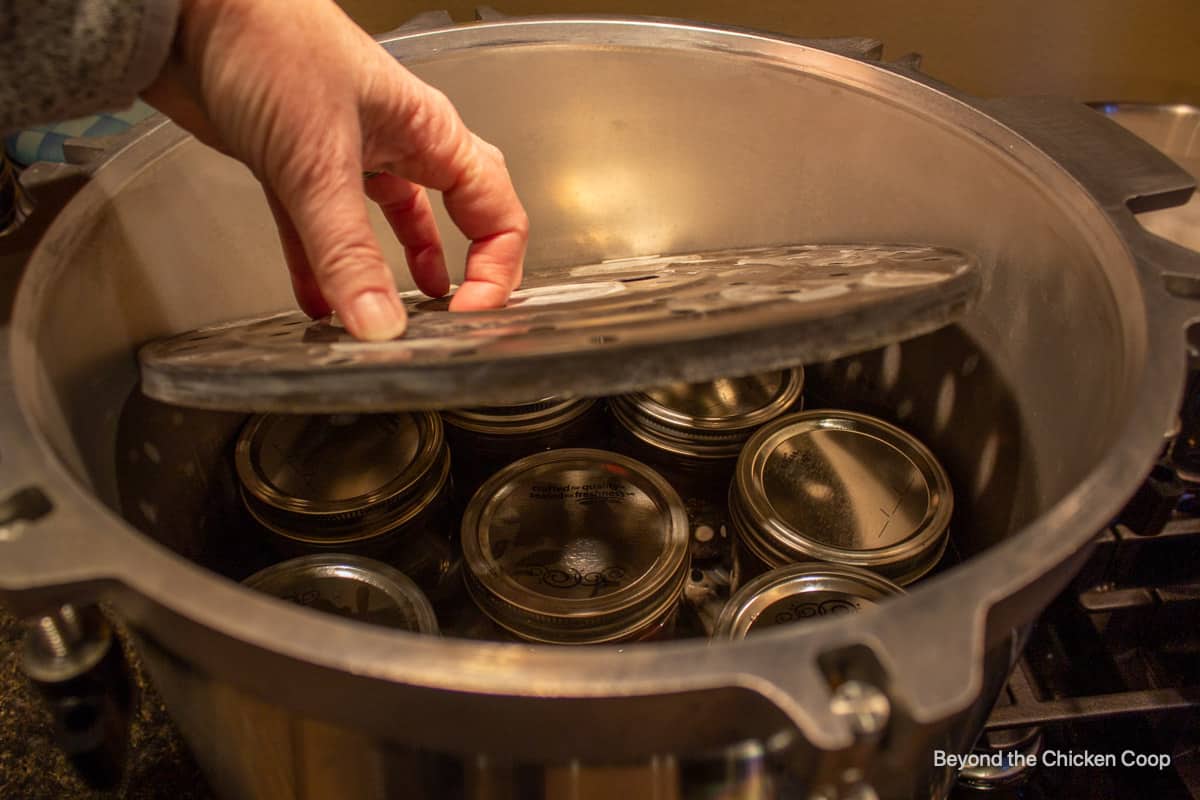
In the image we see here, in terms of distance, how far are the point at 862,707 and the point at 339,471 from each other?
52cm

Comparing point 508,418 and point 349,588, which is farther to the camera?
point 508,418

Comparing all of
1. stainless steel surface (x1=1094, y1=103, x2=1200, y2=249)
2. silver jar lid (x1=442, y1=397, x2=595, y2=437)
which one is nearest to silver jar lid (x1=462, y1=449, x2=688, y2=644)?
silver jar lid (x1=442, y1=397, x2=595, y2=437)

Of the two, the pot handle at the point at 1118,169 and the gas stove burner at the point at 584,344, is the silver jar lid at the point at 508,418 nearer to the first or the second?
the gas stove burner at the point at 584,344

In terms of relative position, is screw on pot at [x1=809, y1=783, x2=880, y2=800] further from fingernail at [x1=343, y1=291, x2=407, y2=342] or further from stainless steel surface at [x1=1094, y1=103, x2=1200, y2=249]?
stainless steel surface at [x1=1094, y1=103, x2=1200, y2=249]

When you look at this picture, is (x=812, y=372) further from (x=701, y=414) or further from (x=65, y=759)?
(x=65, y=759)

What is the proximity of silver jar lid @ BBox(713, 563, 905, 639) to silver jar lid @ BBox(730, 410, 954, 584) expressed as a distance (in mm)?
23

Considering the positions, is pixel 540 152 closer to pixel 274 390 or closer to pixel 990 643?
pixel 274 390

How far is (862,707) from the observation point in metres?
0.34

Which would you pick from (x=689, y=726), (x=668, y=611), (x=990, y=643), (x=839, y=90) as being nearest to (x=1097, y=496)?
(x=990, y=643)

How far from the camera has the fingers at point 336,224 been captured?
0.54 metres

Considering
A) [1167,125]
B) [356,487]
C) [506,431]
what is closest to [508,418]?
[506,431]

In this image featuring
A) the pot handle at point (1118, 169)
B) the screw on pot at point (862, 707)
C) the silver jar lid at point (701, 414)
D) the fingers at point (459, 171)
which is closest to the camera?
the screw on pot at point (862, 707)

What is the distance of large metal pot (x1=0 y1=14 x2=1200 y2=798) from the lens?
1.14 ft

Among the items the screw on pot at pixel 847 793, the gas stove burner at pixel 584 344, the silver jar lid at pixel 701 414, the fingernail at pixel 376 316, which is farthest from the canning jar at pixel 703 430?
the screw on pot at pixel 847 793
